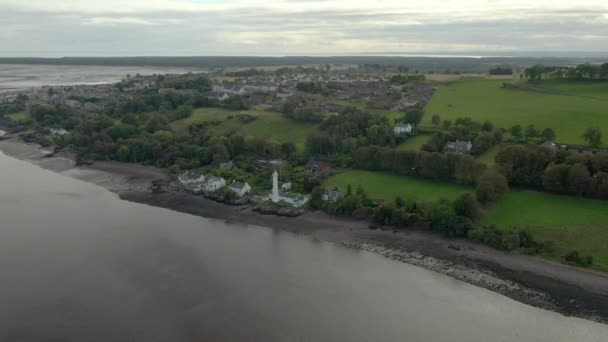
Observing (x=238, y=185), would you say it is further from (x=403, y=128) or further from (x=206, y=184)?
(x=403, y=128)

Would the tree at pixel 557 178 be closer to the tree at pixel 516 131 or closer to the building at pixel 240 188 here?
the tree at pixel 516 131

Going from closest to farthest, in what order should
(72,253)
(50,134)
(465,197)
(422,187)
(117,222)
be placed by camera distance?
1. (72,253)
2. (465,197)
3. (117,222)
4. (422,187)
5. (50,134)

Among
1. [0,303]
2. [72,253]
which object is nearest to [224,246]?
[72,253]

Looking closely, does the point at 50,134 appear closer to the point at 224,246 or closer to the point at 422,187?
the point at 224,246

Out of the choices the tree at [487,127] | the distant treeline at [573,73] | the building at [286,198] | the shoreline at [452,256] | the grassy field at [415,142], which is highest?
the distant treeline at [573,73]

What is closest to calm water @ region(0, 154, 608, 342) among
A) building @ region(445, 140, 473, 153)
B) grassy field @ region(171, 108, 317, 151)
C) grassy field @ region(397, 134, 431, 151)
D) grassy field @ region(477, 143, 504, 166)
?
grassy field @ region(477, 143, 504, 166)

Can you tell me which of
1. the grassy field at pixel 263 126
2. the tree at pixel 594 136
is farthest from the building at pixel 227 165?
the tree at pixel 594 136

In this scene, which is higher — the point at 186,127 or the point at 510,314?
the point at 186,127
